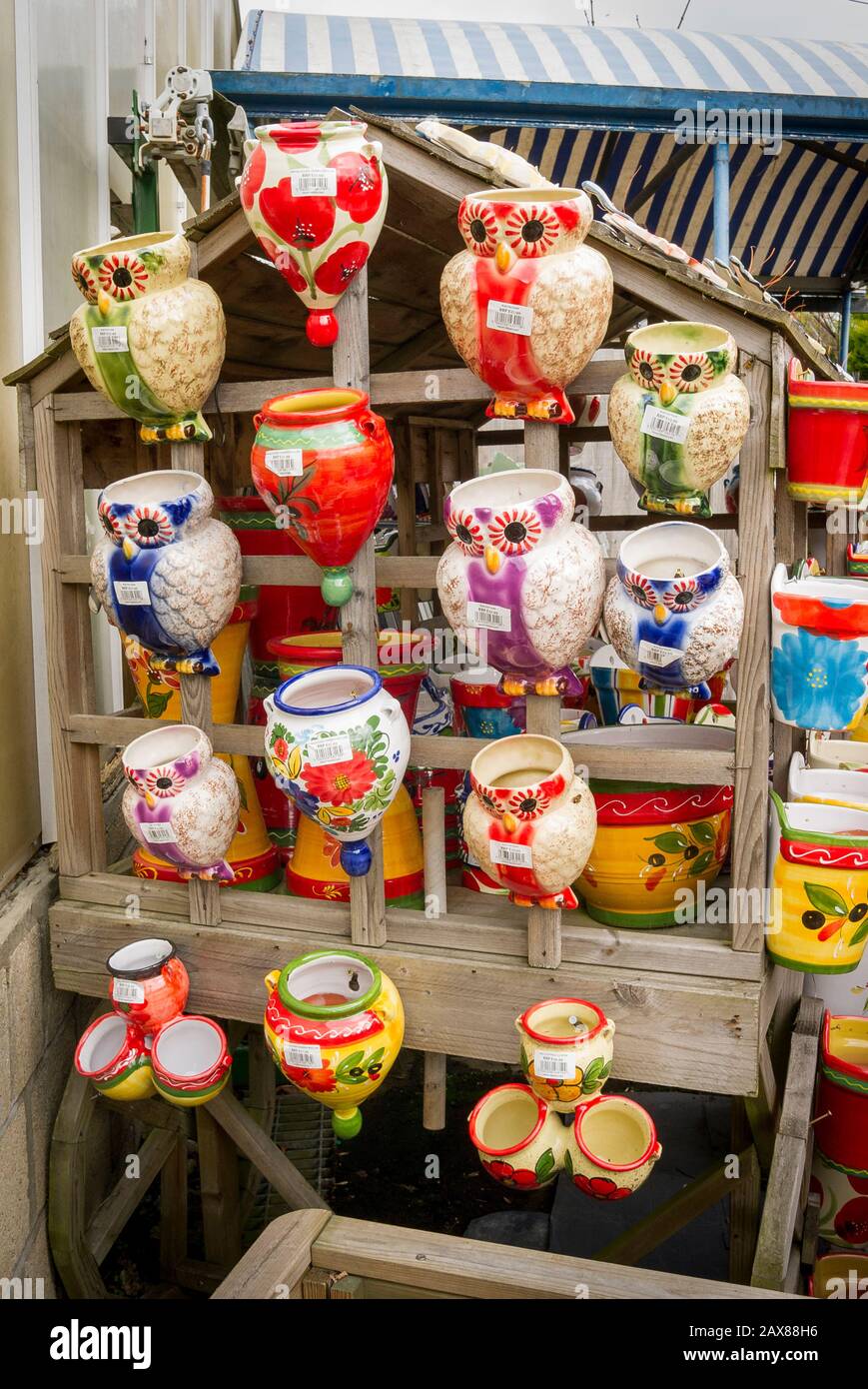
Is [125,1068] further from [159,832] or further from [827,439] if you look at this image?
[827,439]

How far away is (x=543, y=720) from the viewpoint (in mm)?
1824

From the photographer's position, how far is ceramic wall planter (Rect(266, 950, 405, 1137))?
5.83 feet

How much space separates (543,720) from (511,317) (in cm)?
64

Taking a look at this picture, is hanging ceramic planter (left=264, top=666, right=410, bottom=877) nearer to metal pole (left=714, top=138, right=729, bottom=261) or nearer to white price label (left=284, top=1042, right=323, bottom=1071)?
white price label (left=284, top=1042, right=323, bottom=1071)

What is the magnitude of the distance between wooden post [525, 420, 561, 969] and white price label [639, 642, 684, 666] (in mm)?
177

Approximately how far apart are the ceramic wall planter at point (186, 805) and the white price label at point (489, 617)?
596 millimetres

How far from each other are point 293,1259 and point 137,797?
32.6 inches

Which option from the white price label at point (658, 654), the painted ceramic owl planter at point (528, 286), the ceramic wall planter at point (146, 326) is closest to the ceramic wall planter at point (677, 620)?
the white price label at point (658, 654)

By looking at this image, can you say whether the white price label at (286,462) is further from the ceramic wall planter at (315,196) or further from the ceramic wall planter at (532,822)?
the ceramic wall planter at (532,822)

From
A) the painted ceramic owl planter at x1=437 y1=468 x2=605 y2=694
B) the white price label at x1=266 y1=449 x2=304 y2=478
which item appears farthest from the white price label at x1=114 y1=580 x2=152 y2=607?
the painted ceramic owl planter at x1=437 y1=468 x2=605 y2=694

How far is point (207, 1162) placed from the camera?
98.3 inches

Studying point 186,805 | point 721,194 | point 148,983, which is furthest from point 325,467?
point 721,194
